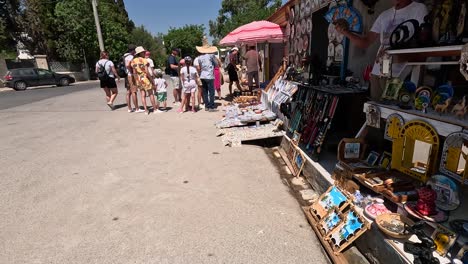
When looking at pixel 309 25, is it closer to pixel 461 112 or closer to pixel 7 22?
pixel 461 112

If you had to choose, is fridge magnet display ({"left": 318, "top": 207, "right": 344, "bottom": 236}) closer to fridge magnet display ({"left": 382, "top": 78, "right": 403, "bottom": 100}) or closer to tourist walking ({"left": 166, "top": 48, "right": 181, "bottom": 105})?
fridge magnet display ({"left": 382, "top": 78, "right": 403, "bottom": 100})

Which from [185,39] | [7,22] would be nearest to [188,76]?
[7,22]

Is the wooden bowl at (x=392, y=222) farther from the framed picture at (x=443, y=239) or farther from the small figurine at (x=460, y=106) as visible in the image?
the small figurine at (x=460, y=106)

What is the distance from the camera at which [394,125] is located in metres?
2.51

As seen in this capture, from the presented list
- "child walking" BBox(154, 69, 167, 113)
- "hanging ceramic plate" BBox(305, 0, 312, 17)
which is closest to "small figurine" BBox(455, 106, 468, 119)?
"hanging ceramic plate" BBox(305, 0, 312, 17)

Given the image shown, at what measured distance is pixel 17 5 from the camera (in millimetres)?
24312

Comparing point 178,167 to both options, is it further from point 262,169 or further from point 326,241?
point 326,241

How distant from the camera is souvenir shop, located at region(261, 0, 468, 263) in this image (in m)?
1.97

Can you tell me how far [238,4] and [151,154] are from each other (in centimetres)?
5022

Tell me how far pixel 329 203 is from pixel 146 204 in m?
2.08

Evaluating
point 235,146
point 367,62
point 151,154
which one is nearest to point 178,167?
point 151,154

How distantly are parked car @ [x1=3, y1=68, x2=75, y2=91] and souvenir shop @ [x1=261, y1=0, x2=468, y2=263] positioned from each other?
21.5 metres

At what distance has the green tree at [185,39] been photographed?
54.4 metres

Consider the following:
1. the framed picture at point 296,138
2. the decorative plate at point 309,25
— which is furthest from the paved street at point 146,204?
the decorative plate at point 309,25
